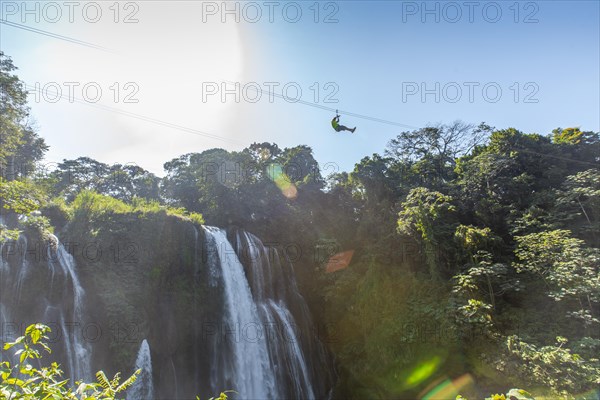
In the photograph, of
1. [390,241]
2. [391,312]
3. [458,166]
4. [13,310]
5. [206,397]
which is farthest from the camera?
[458,166]

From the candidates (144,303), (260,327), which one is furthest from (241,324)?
(144,303)

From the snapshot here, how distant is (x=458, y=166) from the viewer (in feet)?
70.6

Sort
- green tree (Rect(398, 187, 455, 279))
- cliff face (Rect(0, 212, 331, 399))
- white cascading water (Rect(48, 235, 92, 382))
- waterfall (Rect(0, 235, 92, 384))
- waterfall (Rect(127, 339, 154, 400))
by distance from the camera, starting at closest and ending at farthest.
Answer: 1. waterfall (Rect(0, 235, 92, 384))
2. white cascading water (Rect(48, 235, 92, 382))
3. cliff face (Rect(0, 212, 331, 399))
4. waterfall (Rect(127, 339, 154, 400))
5. green tree (Rect(398, 187, 455, 279))

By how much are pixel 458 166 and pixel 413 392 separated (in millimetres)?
14887

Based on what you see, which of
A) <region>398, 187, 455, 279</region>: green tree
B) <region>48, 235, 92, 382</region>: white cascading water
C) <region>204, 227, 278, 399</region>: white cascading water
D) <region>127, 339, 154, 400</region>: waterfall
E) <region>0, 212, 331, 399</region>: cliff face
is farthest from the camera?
<region>398, 187, 455, 279</region>: green tree

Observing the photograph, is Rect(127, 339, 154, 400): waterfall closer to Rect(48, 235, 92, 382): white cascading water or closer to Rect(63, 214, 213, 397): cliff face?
Rect(63, 214, 213, 397): cliff face

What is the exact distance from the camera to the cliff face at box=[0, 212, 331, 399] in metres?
10.4

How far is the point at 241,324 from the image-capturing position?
47.1 ft

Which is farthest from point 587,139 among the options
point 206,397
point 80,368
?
point 80,368

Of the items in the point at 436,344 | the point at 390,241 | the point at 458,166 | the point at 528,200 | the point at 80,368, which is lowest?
the point at 436,344

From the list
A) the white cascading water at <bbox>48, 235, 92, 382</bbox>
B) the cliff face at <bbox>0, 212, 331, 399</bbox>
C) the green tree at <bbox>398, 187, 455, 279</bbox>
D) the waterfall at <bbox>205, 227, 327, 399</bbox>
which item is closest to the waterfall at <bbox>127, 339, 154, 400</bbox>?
the cliff face at <bbox>0, 212, 331, 399</bbox>

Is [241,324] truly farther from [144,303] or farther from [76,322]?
[76,322]

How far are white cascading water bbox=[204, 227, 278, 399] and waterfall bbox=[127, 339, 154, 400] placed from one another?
2685mm

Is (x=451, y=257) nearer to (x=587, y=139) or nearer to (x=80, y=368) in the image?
(x=587, y=139)
